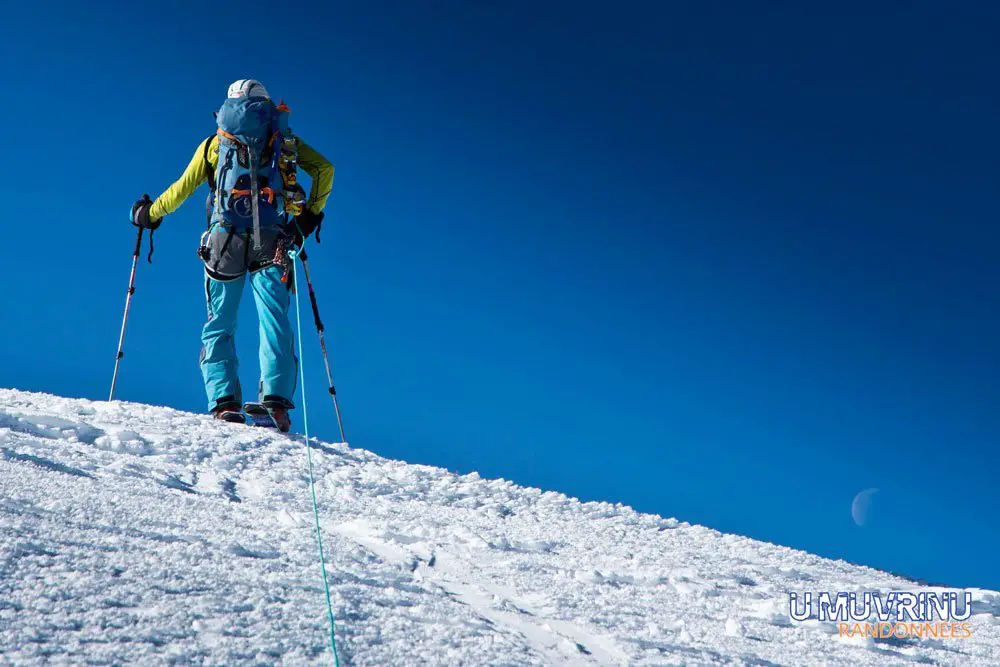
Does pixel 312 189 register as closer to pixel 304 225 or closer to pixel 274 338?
pixel 304 225

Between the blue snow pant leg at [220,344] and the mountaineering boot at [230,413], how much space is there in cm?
8

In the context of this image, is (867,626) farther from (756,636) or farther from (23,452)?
(23,452)

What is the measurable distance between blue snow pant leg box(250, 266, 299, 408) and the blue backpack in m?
0.65

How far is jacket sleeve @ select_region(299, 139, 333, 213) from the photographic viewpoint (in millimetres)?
8781

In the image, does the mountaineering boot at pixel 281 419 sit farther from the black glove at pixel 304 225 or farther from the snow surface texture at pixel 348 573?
the black glove at pixel 304 225

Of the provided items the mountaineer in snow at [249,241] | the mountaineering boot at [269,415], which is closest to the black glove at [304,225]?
the mountaineer in snow at [249,241]

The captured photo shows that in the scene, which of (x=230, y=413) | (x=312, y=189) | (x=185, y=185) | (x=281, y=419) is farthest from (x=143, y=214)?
(x=281, y=419)

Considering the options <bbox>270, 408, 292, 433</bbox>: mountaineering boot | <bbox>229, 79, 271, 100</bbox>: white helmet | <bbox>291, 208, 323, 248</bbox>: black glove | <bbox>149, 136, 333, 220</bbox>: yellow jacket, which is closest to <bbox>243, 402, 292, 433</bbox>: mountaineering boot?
<bbox>270, 408, 292, 433</bbox>: mountaineering boot

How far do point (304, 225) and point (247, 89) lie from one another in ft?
5.41

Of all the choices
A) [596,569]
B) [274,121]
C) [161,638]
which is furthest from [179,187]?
[161,638]

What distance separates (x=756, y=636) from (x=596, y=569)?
42.9 inches

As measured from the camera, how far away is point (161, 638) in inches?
82.8

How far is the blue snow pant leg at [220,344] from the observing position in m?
8.08

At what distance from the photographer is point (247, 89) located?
830 cm
